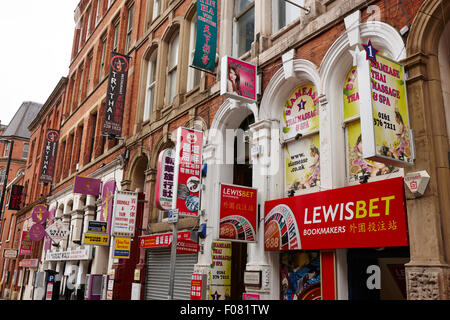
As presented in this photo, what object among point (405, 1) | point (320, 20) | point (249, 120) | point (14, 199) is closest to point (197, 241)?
point (249, 120)

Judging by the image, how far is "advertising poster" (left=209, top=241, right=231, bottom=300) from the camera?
10555 millimetres

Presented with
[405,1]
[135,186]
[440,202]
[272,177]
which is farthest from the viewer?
[135,186]

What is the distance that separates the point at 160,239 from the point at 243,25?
6850mm

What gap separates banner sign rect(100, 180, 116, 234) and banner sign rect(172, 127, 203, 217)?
21.6 ft

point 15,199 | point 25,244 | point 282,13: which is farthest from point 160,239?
point 15,199

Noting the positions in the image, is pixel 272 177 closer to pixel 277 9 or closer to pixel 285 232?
pixel 285 232

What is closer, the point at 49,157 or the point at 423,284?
the point at 423,284

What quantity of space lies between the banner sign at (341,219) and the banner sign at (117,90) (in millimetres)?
10924

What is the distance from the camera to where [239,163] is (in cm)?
1181

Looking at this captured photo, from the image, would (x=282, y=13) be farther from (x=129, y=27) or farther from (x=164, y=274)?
(x=129, y=27)

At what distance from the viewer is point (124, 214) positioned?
13.9 m

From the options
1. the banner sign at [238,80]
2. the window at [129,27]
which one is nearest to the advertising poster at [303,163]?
the banner sign at [238,80]
